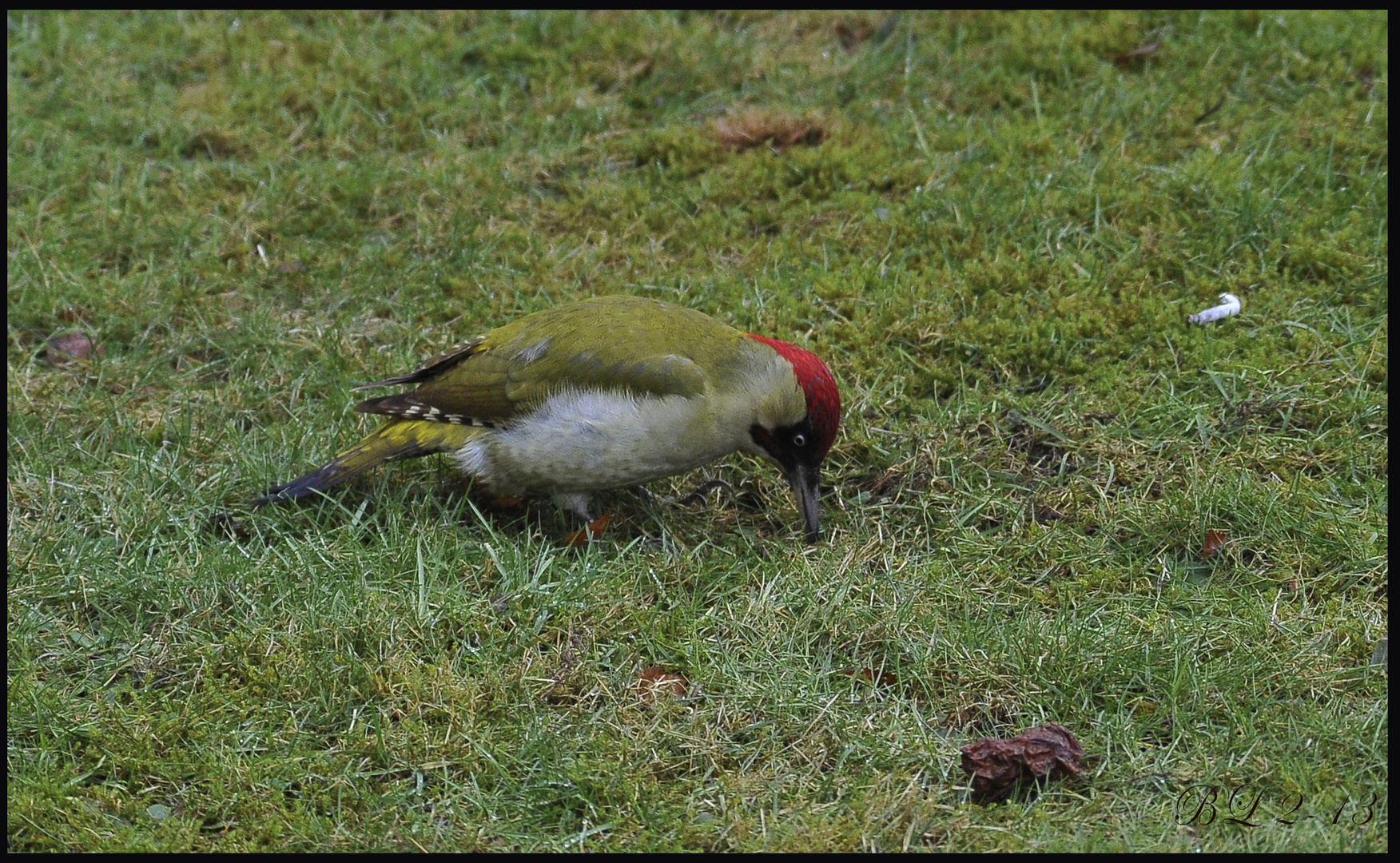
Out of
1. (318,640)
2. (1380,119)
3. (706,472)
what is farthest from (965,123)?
(318,640)

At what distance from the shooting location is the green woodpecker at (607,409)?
4844 mm

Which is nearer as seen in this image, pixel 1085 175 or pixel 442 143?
pixel 1085 175

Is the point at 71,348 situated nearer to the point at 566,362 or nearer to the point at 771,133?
the point at 566,362

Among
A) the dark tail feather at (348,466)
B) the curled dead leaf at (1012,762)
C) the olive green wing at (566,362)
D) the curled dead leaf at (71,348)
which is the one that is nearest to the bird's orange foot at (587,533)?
the olive green wing at (566,362)

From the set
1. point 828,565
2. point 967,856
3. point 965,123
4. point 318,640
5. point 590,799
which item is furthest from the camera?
point 965,123

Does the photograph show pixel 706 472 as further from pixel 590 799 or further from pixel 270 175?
pixel 270 175

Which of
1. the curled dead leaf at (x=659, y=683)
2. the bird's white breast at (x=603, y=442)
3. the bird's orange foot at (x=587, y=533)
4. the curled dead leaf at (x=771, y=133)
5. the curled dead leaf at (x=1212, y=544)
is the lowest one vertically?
the curled dead leaf at (x=1212, y=544)

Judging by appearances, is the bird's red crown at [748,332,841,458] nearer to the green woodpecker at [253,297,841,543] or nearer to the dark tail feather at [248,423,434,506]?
the green woodpecker at [253,297,841,543]

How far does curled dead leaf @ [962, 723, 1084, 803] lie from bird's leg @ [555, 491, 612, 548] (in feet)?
5.92

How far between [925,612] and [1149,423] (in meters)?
1.38

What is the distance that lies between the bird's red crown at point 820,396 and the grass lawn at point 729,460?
13.7 inches

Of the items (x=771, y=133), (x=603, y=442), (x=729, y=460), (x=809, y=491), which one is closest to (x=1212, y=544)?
(x=809, y=491)

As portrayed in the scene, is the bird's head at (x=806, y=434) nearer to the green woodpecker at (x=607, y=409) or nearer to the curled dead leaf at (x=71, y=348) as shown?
the green woodpecker at (x=607, y=409)

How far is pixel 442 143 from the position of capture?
22.8 ft
